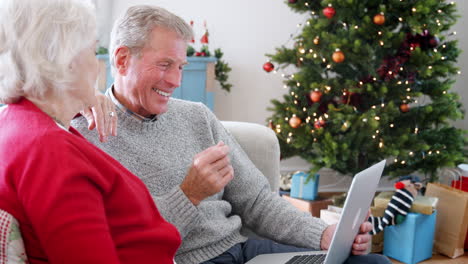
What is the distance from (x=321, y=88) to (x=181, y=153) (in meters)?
1.68

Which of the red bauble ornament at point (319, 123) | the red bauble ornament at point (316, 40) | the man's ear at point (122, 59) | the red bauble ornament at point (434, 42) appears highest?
the red bauble ornament at point (434, 42)

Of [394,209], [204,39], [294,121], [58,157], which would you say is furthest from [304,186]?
[58,157]

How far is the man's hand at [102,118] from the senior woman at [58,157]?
0.33 metres

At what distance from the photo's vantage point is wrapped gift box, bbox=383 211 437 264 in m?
2.53

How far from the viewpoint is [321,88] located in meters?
2.93

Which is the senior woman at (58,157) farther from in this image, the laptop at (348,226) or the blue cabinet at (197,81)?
the blue cabinet at (197,81)

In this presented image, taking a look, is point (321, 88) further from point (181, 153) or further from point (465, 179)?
point (181, 153)

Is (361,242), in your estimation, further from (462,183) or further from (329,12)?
(462,183)

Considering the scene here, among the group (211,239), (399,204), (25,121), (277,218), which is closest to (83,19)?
(25,121)

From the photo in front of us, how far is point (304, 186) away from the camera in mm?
3123

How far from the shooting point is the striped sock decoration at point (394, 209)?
250 centimetres

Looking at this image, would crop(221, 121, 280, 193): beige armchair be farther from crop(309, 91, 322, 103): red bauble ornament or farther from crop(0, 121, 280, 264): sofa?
crop(309, 91, 322, 103): red bauble ornament

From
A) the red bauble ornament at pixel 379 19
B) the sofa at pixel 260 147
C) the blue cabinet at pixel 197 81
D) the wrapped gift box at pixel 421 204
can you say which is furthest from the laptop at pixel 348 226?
the blue cabinet at pixel 197 81

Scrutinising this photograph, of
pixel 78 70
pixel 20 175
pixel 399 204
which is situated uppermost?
pixel 78 70
